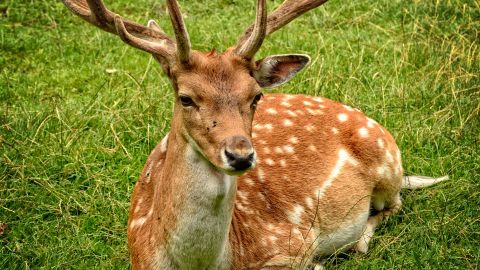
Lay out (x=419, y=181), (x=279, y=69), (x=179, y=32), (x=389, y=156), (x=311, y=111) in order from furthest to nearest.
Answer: (x=419, y=181) < (x=389, y=156) < (x=311, y=111) < (x=279, y=69) < (x=179, y=32)

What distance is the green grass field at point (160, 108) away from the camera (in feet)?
17.4

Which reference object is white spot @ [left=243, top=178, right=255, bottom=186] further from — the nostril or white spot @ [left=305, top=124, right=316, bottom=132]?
the nostril

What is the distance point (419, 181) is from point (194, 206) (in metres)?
2.23

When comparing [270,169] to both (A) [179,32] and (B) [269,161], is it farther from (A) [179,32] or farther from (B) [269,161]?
(A) [179,32]

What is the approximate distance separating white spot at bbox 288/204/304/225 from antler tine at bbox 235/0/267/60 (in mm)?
1202

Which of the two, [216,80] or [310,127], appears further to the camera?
[310,127]

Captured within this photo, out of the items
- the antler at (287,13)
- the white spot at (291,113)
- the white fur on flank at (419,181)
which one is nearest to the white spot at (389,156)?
the white fur on flank at (419,181)

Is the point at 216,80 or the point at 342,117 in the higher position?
the point at 216,80

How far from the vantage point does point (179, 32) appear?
404cm

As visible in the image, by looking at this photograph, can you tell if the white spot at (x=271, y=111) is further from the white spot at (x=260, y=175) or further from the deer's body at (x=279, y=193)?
the white spot at (x=260, y=175)

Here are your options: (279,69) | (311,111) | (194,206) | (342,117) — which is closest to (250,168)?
(194,206)

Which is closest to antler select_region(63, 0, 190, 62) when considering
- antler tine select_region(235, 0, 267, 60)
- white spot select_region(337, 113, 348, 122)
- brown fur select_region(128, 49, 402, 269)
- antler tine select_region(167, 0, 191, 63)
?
antler tine select_region(167, 0, 191, 63)

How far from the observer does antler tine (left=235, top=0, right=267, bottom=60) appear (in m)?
4.08

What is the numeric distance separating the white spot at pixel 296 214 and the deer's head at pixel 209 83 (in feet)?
3.46
